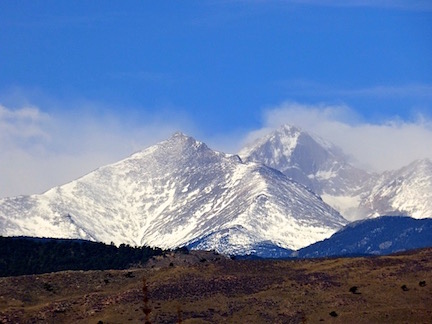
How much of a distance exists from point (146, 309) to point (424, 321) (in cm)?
11765

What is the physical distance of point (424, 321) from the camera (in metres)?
Result: 197

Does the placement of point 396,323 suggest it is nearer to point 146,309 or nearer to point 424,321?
point 424,321

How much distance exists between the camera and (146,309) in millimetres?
86750

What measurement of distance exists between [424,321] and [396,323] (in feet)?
15.7

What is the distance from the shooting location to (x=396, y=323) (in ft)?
655

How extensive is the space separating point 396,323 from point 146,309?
119m

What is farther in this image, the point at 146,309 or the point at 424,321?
the point at 424,321

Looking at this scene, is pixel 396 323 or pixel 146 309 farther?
pixel 396 323

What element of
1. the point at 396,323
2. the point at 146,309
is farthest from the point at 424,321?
the point at 146,309
